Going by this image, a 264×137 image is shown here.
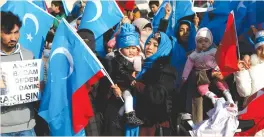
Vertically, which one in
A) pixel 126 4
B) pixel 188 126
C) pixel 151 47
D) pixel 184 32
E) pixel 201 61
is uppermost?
pixel 126 4

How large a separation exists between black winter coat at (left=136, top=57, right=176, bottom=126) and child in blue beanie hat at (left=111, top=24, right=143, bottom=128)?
111 mm

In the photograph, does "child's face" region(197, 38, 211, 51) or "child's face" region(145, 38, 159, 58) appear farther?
"child's face" region(197, 38, 211, 51)

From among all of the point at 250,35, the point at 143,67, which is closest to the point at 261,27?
the point at 250,35

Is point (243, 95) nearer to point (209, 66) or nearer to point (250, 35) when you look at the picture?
point (209, 66)

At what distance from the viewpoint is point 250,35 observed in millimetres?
6527

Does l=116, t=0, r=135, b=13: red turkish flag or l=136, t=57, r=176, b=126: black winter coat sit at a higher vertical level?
l=116, t=0, r=135, b=13: red turkish flag

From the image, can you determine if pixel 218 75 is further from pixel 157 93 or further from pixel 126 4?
pixel 126 4

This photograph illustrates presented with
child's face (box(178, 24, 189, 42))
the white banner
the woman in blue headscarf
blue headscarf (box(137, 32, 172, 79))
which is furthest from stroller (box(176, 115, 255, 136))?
the white banner

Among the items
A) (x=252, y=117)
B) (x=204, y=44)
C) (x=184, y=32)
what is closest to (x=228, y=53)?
(x=204, y=44)

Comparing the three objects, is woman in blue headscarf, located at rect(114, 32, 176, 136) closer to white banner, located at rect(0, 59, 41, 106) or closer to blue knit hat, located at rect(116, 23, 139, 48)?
blue knit hat, located at rect(116, 23, 139, 48)

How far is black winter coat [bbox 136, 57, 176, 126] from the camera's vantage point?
17.3 ft

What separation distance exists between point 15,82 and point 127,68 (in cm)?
108

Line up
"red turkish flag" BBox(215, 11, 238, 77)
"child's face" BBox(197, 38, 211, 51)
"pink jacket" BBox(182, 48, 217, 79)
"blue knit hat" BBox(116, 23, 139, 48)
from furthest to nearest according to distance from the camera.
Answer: "child's face" BBox(197, 38, 211, 51) < "pink jacket" BBox(182, 48, 217, 79) < "blue knit hat" BBox(116, 23, 139, 48) < "red turkish flag" BBox(215, 11, 238, 77)

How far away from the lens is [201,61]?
5648 millimetres
